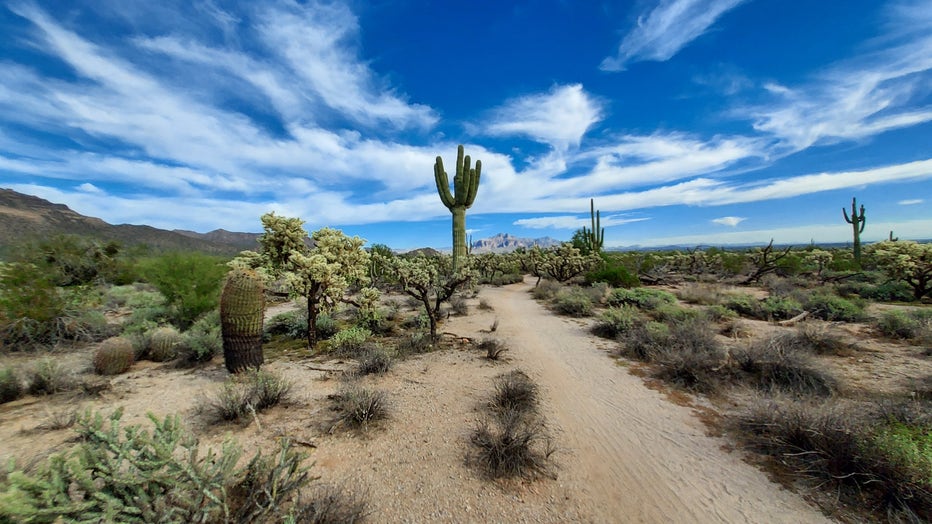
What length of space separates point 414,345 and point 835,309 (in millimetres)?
13109

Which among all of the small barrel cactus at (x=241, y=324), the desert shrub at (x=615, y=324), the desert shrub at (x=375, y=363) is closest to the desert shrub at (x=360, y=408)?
the desert shrub at (x=375, y=363)

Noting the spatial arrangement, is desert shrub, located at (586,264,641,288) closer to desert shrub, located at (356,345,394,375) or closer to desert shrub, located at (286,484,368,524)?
desert shrub, located at (356,345,394,375)

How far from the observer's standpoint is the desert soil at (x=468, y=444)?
3.27 meters

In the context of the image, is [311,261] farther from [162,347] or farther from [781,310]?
[781,310]

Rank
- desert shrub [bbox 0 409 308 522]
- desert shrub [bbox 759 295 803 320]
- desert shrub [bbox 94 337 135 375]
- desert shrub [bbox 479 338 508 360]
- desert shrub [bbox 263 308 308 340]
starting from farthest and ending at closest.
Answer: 1. desert shrub [bbox 759 295 803 320]
2. desert shrub [bbox 263 308 308 340]
3. desert shrub [bbox 479 338 508 360]
4. desert shrub [bbox 94 337 135 375]
5. desert shrub [bbox 0 409 308 522]

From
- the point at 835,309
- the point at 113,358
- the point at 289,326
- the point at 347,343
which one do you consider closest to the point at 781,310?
the point at 835,309

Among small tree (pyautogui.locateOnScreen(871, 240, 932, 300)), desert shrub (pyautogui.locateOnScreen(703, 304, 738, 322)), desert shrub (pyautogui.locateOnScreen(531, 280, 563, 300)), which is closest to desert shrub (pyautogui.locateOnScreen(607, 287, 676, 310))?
desert shrub (pyautogui.locateOnScreen(703, 304, 738, 322))

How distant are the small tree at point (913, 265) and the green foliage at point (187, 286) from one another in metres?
25.2

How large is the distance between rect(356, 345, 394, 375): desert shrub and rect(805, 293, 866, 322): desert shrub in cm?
1336

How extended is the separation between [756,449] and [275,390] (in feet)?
22.3

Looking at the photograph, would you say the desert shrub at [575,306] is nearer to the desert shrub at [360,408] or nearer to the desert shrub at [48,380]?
the desert shrub at [360,408]

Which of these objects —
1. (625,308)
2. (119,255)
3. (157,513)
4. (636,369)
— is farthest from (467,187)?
(119,255)

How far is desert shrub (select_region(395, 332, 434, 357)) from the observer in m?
7.74

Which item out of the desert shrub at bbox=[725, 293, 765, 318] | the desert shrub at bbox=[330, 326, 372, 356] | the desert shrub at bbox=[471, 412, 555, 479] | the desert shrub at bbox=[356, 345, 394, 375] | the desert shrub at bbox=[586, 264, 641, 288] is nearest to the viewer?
the desert shrub at bbox=[471, 412, 555, 479]
